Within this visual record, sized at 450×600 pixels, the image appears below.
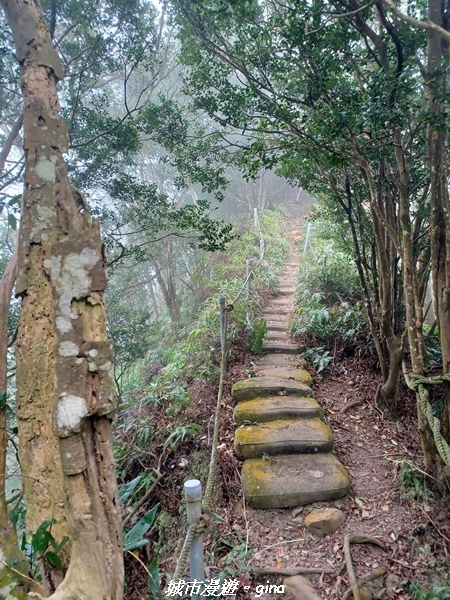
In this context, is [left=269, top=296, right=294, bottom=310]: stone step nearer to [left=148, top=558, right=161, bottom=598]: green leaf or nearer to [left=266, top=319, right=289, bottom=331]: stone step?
[left=266, top=319, right=289, bottom=331]: stone step

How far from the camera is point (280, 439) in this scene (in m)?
3.04

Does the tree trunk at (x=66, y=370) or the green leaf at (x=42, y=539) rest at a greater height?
the tree trunk at (x=66, y=370)

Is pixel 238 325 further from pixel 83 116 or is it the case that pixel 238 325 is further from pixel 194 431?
pixel 83 116

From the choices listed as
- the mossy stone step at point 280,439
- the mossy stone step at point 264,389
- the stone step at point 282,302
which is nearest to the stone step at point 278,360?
the mossy stone step at point 264,389

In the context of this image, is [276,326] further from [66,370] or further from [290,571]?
[66,370]

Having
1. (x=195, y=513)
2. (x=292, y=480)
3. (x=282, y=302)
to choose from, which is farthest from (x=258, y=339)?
(x=195, y=513)

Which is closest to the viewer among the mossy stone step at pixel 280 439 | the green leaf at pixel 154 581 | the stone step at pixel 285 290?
the green leaf at pixel 154 581

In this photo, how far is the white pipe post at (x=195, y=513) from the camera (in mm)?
1413

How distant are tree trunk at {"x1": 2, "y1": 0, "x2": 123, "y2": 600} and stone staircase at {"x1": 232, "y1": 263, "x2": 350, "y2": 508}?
5.56 feet

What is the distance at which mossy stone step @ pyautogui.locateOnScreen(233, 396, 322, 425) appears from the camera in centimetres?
338

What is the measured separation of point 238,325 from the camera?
5.24 meters

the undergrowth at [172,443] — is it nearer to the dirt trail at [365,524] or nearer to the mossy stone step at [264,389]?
the dirt trail at [365,524]

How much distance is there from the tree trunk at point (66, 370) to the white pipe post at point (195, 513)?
0.29m

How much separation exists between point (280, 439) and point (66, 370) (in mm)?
2374
